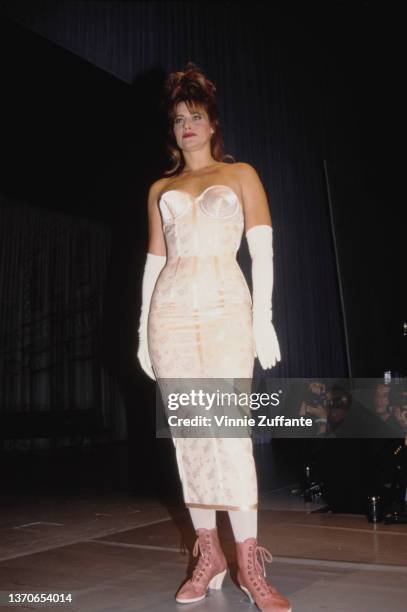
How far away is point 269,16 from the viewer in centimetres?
779

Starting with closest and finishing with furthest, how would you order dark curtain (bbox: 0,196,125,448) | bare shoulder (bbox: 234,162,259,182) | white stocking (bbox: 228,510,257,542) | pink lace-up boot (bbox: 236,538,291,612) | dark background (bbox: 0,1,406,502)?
1. pink lace-up boot (bbox: 236,538,291,612)
2. white stocking (bbox: 228,510,257,542)
3. bare shoulder (bbox: 234,162,259,182)
4. dark background (bbox: 0,1,406,502)
5. dark curtain (bbox: 0,196,125,448)

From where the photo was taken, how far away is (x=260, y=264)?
83.9 inches

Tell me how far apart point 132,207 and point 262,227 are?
27.0 ft

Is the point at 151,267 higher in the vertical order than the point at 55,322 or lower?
lower

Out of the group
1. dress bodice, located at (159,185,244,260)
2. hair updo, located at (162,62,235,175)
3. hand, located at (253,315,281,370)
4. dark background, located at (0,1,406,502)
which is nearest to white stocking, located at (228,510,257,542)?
hand, located at (253,315,281,370)

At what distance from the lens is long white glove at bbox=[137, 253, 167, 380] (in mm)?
2281

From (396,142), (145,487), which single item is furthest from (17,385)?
(396,142)

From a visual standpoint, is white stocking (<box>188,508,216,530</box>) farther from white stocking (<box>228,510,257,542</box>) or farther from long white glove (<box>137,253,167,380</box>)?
long white glove (<box>137,253,167,380</box>)

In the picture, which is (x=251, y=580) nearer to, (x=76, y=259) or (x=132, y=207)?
(x=132, y=207)

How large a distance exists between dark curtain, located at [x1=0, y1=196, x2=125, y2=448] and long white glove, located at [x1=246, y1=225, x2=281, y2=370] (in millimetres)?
8656

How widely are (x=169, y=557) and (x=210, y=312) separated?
128 cm

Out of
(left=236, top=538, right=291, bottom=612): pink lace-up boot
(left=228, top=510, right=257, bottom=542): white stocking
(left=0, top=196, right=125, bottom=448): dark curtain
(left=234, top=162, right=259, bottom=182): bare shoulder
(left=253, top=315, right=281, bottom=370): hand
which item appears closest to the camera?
(left=236, top=538, right=291, bottom=612): pink lace-up boot

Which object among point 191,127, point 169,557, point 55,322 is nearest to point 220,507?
point 169,557

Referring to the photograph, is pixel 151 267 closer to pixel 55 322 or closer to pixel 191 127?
Result: pixel 191 127
